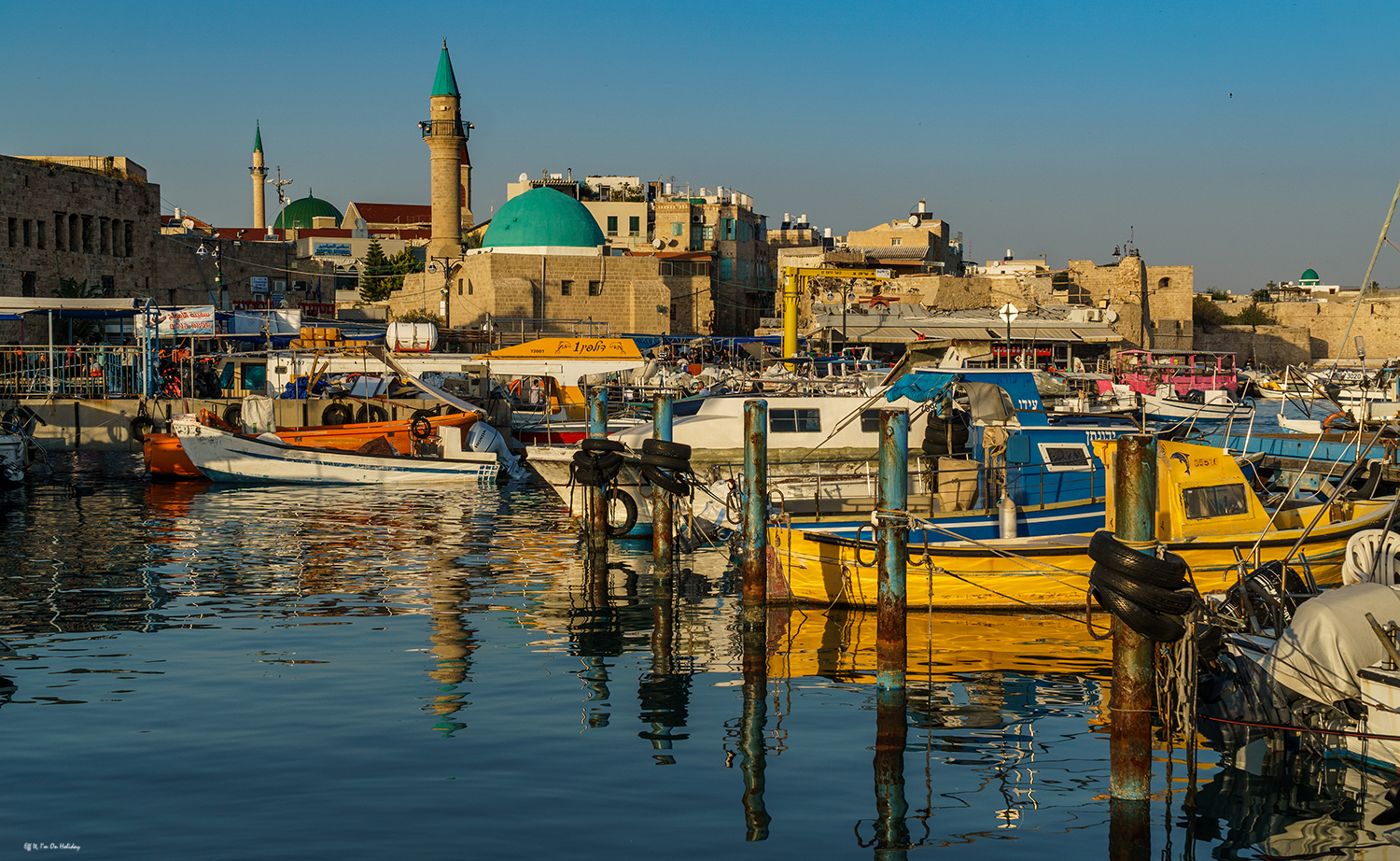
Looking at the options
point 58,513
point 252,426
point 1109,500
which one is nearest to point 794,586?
point 1109,500

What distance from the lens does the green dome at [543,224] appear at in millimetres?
65562

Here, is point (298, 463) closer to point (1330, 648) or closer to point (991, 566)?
point (991, 566)

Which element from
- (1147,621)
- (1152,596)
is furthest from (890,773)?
(1152,596)

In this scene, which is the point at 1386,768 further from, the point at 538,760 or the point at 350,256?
the point at 350,256

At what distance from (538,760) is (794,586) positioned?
20.2 feet

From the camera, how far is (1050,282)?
2790 inches

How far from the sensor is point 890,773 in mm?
9938

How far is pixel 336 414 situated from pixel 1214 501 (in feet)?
82.3

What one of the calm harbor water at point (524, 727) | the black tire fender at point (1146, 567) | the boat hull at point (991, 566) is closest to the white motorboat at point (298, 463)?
the calm harbor water at point (524, 727)

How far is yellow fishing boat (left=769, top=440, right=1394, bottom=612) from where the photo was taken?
14.3m

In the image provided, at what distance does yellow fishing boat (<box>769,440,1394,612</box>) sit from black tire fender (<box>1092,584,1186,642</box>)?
5.25 m

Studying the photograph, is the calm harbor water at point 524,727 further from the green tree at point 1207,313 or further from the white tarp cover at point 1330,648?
the green tree at point 1207,313

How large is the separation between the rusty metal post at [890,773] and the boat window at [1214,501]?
4950mm

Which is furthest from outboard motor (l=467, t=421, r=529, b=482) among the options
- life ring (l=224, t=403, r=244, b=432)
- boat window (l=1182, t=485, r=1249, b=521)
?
boat window (l=1182, t=485, r=1249, b=521)
